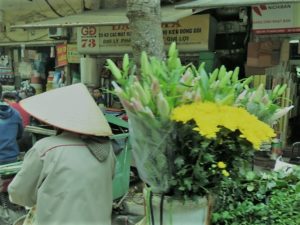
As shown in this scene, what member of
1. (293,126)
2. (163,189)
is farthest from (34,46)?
(163,189)

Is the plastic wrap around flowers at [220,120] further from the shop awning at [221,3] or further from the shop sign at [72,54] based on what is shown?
the shop sign at [72,54]

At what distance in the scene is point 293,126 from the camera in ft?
26.7

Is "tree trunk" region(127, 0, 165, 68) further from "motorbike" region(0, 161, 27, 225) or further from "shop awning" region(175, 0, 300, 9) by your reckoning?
"shop awning" region(175, 0, 300, 9)

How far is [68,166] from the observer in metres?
2.51

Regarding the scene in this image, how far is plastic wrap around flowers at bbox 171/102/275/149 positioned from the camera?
1.88m

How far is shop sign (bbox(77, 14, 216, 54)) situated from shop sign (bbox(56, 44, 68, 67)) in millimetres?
992

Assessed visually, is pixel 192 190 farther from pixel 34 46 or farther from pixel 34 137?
pixel 34 46

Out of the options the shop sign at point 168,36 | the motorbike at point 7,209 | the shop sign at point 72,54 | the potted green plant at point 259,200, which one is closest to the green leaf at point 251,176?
the potted green plant at point 259,200

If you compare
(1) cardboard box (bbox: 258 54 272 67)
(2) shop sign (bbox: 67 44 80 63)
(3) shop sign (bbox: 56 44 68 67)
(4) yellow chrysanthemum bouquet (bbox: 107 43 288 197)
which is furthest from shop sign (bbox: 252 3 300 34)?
(4) yellow chrysanthemum bouquet (bbox: 107 43 288 197)

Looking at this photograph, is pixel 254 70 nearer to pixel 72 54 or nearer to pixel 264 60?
pixel 264 60

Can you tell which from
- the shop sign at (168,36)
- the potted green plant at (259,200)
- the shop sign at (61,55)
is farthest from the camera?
the shop sign at (61,55)

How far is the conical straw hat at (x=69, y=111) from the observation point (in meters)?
2.56

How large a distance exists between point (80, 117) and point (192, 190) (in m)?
0.88

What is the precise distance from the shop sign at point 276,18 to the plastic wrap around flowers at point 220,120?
211 inches
